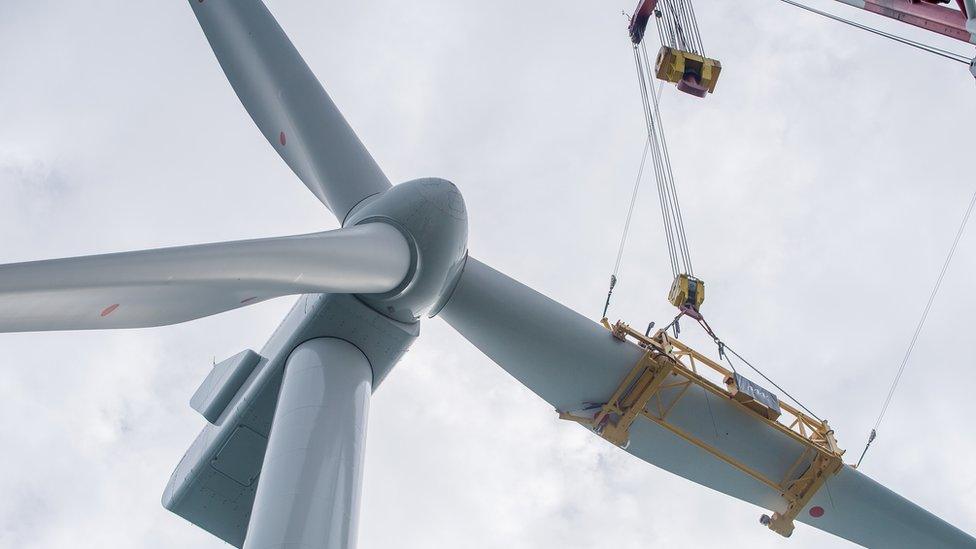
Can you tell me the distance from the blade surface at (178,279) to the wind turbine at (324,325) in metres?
0.02

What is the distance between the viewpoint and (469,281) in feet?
53.3

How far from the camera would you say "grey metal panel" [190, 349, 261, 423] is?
15.9 meters

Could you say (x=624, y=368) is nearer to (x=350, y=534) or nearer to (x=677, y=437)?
(x=677, y=437)

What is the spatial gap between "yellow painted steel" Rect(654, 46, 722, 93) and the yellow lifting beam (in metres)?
11.4

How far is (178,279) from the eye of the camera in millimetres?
8664

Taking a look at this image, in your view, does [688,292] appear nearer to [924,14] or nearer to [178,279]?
[924,14]

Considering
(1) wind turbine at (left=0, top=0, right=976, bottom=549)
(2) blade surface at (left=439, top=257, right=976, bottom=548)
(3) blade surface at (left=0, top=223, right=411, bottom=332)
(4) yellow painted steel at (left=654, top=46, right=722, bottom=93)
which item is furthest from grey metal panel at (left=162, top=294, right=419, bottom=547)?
(4) yellow painted steel at (left=654, top=46, right=722, bottom=93)

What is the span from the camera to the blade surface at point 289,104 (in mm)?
15695

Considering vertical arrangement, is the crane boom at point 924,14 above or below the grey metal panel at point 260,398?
above

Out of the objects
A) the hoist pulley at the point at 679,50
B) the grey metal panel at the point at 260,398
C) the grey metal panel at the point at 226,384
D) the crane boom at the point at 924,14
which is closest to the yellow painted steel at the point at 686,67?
the hoist pulley at the point at 679,50

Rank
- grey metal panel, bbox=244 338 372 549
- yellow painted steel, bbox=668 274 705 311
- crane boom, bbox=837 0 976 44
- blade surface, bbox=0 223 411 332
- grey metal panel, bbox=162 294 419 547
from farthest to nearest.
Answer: yellow painted steel, bbox=668 274 705 311, crane boom, bbox=837 0 976 44, grey metal panel, bbox=162 294 419 547, grey metal panel, bbox=244 338 372 549, blade surface, bbox=0 223 411 332

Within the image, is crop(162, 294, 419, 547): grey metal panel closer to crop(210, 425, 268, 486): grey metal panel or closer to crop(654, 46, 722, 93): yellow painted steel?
crop(210, 425, 268, 486): grey metal panel

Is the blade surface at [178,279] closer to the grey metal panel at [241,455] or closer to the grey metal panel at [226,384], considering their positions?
the grey metal panel at [226,384]

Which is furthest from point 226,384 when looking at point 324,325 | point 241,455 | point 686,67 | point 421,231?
point 686,67
